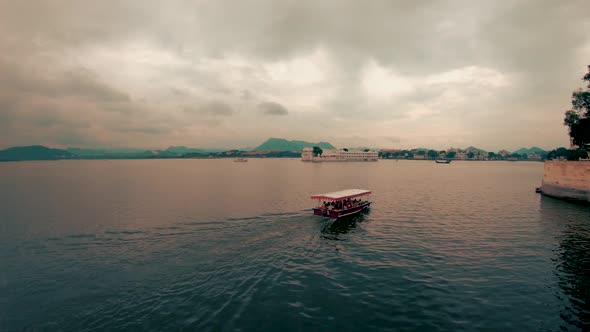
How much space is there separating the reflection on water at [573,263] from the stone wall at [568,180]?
7.42m

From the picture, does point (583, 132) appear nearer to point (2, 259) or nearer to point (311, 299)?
point (311, 299)

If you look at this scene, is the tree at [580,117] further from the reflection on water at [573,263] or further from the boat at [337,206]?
the boat at [337,206]

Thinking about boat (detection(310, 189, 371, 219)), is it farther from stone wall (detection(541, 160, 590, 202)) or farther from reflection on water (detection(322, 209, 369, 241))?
stone wall (detection(541, 160, 590, 202))

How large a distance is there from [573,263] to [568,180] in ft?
134

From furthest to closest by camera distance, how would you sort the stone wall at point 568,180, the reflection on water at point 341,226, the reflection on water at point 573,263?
the stone wall at point 568,180 → the reflection on water at point 341,226 → the reflection on water at point 573,263

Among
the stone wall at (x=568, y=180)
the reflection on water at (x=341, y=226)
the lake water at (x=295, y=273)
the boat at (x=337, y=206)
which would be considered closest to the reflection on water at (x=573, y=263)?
the lake water at (x=295, y=273)

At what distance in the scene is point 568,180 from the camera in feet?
164

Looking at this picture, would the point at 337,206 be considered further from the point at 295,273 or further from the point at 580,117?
the point at 580,117

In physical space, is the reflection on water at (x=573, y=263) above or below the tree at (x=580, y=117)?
below

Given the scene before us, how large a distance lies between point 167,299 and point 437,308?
15857 millimetres

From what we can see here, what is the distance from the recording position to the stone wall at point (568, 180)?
45.9 m

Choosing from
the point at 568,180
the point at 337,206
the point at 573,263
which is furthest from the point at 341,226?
the point at 568,180

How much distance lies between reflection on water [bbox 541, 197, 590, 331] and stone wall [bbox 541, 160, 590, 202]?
292 inches

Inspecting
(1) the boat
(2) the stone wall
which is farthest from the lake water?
(2) the stone wall
